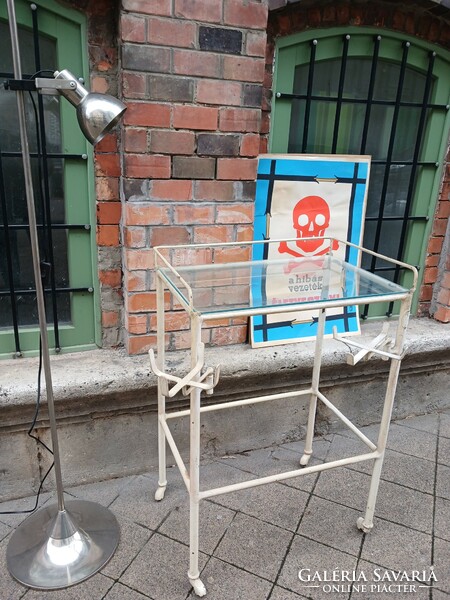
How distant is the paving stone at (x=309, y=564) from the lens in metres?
1.93

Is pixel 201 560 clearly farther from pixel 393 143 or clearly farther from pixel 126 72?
pixel 393 143

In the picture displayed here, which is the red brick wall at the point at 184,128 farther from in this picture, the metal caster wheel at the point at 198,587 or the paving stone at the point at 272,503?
the metal caster wheel at the point at 198,587

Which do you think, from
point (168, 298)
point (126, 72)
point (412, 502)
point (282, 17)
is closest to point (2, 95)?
point (126, 72)

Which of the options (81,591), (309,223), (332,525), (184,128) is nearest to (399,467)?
(332,525)

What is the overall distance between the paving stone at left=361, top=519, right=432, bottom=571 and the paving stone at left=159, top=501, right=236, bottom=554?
2.07 ft

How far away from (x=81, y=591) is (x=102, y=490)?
57 centimetres

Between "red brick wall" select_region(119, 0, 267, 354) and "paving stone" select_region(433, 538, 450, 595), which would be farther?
"red brick wall" select_region(119, 0, 267, 354)

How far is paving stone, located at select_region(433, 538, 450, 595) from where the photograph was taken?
1.96 metres

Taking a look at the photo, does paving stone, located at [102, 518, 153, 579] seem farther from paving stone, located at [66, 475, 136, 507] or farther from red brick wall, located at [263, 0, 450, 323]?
red brick wall, located at [263, 0, 450, 323]

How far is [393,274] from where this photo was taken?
313 centimetres

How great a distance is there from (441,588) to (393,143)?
2.24 m

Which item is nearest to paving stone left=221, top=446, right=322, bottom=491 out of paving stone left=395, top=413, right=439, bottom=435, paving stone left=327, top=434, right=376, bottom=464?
paving stone left=327, top=434, right=376, bottom=464

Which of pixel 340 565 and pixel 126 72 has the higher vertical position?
pixel 126 72

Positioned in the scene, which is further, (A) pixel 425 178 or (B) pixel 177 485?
(A) pixel 425 178
